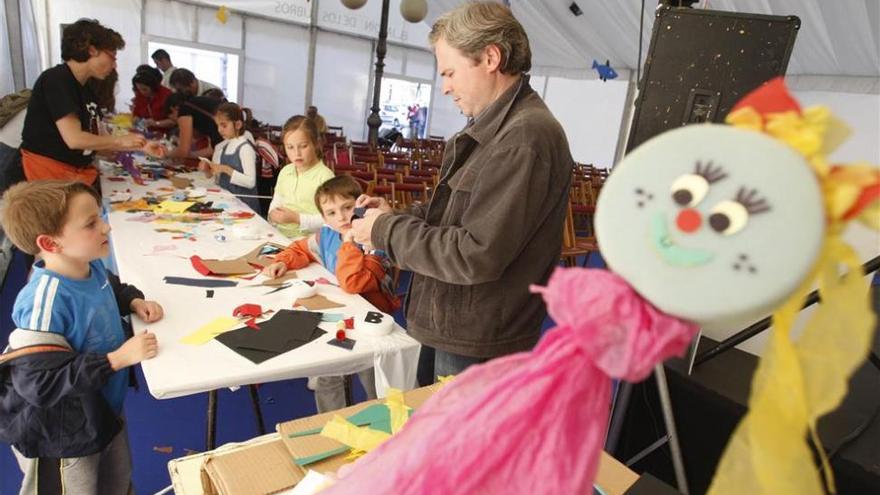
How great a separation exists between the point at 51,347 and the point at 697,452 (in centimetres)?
180

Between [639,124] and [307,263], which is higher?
[639,124]

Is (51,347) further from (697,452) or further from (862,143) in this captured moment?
(862,143)

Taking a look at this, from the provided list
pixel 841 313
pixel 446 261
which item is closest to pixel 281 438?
pixel 446 261

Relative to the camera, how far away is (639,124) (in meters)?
1.65

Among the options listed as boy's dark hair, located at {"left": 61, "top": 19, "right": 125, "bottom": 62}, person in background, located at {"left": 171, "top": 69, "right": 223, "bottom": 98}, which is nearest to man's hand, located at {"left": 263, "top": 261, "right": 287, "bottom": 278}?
boy's dark hair, located at {"left": 61, "top": 19, "right": 125, "bottom": 62}

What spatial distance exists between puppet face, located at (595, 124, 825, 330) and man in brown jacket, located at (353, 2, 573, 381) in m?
0.73

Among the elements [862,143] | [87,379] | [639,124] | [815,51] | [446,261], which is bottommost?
[87,379]

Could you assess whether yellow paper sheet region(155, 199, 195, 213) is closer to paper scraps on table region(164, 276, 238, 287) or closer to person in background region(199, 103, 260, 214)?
person in background region(199, 103, 260, 214)

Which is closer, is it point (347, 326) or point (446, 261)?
point (446, 261)

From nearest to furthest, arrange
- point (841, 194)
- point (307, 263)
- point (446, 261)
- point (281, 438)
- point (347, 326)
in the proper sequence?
point (841, 194), point (281, 438), point (446, 261), point (347, 326), point (307, 263)

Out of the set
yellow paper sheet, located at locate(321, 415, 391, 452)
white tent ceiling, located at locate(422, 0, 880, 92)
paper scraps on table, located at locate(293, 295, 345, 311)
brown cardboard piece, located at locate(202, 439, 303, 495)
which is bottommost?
paper scraps on table, located at locate(293, 295, 345, 311)

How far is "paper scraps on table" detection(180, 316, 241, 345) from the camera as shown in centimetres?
141

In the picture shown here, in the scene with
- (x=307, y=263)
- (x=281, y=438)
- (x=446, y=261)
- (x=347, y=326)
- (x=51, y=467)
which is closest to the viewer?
(x=281, y=438)

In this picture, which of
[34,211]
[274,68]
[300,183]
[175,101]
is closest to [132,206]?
[300,183]
